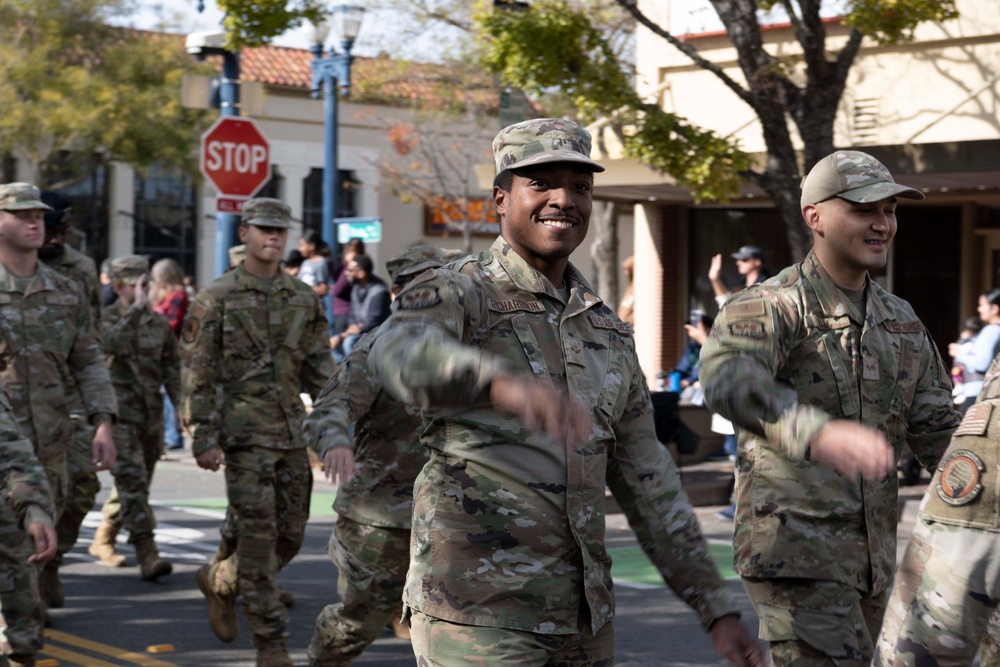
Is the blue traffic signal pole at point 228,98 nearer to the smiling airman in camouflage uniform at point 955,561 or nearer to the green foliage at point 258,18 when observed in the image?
the green foliage at point 258,18

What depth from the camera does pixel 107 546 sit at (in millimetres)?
10414

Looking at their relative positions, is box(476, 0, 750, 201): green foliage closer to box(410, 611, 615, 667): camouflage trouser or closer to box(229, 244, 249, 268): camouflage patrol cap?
box(229, 244, 249, 268): camouflage patrol cap

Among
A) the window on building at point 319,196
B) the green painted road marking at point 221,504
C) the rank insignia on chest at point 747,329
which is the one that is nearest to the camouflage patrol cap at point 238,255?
the rank insignia on chest at point 747,329

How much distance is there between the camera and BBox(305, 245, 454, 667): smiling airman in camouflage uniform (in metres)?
6.11

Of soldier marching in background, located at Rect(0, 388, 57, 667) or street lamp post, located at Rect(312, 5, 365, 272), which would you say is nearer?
soldier marching in background, located at Rect(0, 388, 57, 667)

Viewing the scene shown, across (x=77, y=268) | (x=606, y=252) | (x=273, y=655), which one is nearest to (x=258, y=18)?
(x=77, y=268)

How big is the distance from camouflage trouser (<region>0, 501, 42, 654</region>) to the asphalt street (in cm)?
151

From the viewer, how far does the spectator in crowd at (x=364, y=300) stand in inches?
556

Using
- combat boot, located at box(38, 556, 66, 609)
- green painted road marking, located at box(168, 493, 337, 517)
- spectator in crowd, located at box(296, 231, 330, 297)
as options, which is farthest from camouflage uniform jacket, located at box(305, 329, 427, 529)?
spectator in crowd, located at box(296, 231, 330, 297)

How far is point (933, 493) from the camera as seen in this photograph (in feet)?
12.9

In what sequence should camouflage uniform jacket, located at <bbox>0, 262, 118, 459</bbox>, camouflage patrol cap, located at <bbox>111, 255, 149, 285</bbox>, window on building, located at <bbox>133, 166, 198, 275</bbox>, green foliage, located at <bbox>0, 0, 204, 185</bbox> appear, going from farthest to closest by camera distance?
window on building, located at <bbox>133, 166, 198, 275</bbox>
green foliage, located at <bbox>0, 0, 204, 185</bbox>
camouflage patrol cap, located at <bbox>111, 255, 149, 285</bbox>
camouflage uniform jacket, located at <bbox>0, 262, 118, 459</bbox>

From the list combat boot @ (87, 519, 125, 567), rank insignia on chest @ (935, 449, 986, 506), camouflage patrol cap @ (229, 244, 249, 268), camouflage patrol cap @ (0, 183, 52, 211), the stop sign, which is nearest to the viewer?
rank insignia on chest @ (935, 449, 986, 506)

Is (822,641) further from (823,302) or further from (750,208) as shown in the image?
(750,208)

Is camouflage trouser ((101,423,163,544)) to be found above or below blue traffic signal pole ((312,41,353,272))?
below
